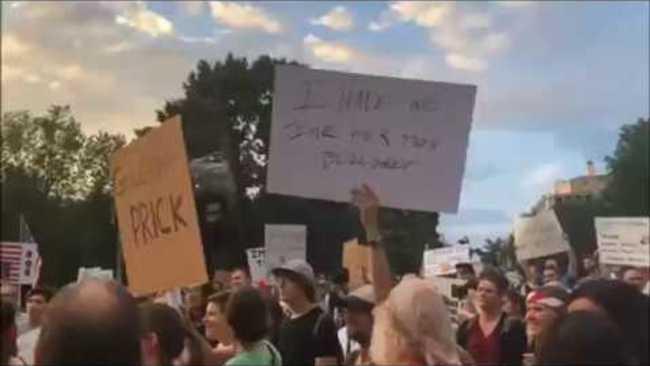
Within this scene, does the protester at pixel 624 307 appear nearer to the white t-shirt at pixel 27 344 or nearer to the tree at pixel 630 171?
the white t-shirt at pixel 27 344

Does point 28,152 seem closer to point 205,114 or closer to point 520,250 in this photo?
point 205,114

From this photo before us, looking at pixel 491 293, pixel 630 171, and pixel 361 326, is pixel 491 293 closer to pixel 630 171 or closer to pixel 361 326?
pixel 361 326

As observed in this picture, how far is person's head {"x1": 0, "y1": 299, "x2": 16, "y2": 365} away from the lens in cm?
426

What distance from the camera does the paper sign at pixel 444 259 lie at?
17.3 m

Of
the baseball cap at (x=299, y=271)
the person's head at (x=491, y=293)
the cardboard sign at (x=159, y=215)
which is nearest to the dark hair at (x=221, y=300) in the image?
the cardboard sign at (x=159, y=215)

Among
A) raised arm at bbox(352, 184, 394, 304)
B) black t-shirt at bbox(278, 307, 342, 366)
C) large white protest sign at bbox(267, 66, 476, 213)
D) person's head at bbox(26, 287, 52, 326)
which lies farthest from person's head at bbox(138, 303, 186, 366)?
person's head at bbox(26, 287, 52, 326)

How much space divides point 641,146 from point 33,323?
68160mm

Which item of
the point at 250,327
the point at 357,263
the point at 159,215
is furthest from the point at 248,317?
the point at 357,263

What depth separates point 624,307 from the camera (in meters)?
4.14

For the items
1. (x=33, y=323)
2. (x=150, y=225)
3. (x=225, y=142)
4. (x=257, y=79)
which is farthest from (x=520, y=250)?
(x=257, y=79)

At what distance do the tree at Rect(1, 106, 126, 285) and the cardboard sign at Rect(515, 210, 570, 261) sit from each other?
19.5 m

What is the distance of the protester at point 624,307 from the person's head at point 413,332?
41cm

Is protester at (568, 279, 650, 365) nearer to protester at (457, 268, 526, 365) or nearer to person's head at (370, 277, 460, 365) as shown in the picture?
person's head at (370, 277, 460, 365)

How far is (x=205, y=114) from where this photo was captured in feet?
184
